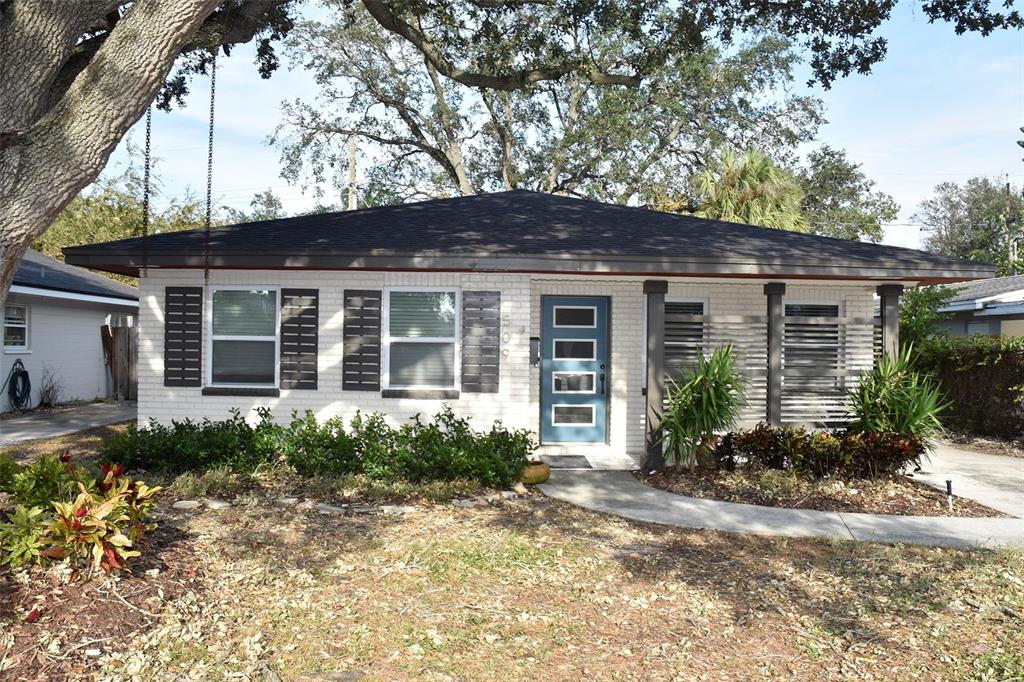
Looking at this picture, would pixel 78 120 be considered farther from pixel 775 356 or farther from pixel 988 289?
pixel 988 289

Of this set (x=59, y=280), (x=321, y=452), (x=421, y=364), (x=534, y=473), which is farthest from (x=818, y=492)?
(x=59, y=280)

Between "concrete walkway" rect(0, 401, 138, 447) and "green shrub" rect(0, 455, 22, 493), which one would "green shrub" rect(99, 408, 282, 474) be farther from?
"concrete walkway" rect(0, 401, 138, 447)

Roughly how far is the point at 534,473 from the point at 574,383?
2.34 metres

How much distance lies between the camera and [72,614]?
4312 mm

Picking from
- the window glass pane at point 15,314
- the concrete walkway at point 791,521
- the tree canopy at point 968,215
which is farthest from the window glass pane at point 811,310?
the tree canopy at point 968,215

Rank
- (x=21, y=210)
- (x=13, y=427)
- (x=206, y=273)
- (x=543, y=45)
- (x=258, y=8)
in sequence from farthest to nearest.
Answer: (x=13, y=427)
(x=543, y=45)
(x=206, y=273)
(x=258, y=8)
(x=21, y=210)

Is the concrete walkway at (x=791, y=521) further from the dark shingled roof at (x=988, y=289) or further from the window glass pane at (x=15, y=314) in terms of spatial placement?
the dark shingled roof at (x=988, y=289)

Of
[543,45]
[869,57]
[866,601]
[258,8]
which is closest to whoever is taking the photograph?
[866,601]

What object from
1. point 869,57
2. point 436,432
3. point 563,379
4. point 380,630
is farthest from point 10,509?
point 869,57

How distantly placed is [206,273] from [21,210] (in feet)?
16.9

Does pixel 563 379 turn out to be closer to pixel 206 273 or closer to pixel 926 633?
pixel 206 273

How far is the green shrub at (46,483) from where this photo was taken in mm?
5164

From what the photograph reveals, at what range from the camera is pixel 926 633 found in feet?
15.4

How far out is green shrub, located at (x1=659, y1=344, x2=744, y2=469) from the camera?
8867 mm
